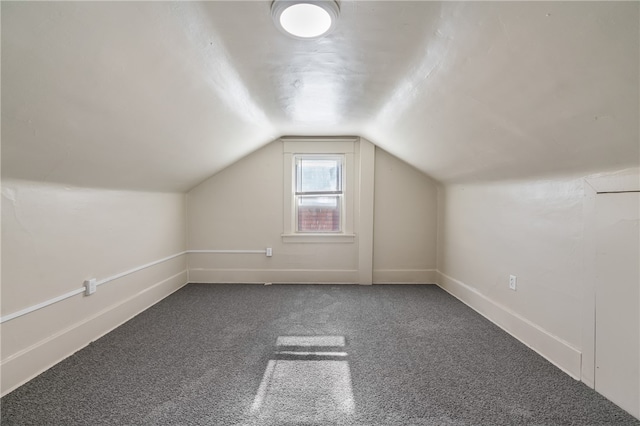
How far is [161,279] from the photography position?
3.20m

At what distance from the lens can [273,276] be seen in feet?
12.4

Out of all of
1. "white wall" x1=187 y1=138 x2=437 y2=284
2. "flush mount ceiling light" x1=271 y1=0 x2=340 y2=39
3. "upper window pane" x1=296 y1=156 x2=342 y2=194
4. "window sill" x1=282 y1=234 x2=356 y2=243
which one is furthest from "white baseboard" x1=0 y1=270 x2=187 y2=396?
"flush mount ceiling light" x1=271 y1=0 x2=340 y2=39

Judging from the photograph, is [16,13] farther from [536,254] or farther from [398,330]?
[536,254]

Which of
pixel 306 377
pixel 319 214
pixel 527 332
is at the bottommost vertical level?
pixel 306 377

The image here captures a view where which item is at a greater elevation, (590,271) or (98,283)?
(590,271)

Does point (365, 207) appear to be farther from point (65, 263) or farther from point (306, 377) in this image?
point (65, 263)

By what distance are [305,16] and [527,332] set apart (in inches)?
100

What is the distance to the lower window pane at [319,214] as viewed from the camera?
387 centimetres

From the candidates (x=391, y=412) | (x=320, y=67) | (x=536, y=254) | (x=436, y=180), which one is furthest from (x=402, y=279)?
(x=320, y=67)

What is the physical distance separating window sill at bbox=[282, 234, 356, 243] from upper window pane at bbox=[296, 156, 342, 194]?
59cm

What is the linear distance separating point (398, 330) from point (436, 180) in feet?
6.58

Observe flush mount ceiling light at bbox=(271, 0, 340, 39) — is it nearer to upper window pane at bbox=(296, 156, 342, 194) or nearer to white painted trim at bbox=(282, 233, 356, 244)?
upper window pane at bbox=(296, 156, 342, 194)

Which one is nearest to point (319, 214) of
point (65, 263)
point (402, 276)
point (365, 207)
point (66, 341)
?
point (365, 207)

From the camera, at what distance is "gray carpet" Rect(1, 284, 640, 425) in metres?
1.42
